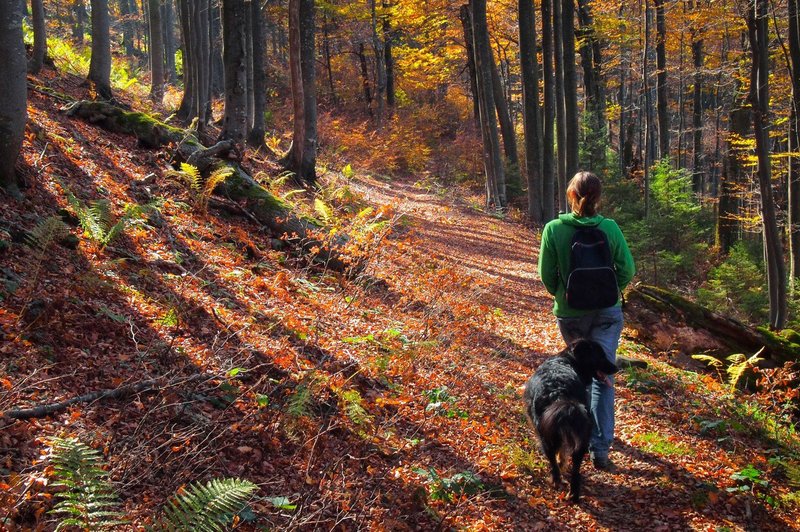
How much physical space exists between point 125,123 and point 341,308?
5771mm

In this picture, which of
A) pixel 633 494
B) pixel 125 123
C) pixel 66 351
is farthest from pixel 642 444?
pixel 125 123

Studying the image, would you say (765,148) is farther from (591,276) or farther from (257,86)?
(257,86)

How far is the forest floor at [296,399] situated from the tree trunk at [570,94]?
25.8 ft

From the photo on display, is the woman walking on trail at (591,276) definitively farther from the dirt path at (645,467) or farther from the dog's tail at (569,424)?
the dog's tail at (569,424)

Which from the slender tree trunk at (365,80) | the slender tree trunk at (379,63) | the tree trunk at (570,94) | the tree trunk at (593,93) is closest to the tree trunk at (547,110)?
Answer: the tree trunk at (570,94)

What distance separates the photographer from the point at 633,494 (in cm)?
461

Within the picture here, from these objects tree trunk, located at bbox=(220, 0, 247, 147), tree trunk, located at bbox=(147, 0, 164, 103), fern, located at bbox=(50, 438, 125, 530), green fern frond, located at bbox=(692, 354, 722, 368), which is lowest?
green fern frond, located at bbox=(692, 354, 722, 368)

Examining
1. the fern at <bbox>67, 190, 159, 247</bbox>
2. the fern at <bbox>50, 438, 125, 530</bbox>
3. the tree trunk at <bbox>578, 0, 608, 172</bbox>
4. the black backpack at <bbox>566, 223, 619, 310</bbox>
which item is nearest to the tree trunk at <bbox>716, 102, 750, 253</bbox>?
the tree trunk at <bbox>578, 0, 608, 172</bbox>

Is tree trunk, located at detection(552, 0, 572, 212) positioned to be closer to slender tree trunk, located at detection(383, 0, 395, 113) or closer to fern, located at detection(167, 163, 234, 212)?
fern, located at detection(167, 163, 234, 212)

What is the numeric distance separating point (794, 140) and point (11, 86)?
18331 millimetres

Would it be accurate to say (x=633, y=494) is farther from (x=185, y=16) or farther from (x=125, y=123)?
(x=185, y=16)

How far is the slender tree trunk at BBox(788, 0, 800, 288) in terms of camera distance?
1223 cm

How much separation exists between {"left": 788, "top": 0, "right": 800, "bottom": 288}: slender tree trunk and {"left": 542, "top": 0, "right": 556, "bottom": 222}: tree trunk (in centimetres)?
554

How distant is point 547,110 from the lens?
54.2 feet
